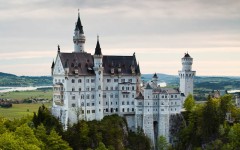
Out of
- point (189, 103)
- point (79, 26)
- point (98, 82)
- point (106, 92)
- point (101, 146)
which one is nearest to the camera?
point (101, 146)

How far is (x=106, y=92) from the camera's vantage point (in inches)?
4808

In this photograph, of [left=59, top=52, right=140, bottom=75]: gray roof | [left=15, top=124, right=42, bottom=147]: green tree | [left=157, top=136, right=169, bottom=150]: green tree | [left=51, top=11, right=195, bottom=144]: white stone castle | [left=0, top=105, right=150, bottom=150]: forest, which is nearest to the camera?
[left=15, top=124, right=42, bottom=147]: green tree

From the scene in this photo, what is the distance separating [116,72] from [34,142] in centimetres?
3481

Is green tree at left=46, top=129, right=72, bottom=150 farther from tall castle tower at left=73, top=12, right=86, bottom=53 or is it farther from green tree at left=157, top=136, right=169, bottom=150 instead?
tall castle tower at left=73, top=12, right=86, bottom=53

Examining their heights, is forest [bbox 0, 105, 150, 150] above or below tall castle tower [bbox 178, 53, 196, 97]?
below

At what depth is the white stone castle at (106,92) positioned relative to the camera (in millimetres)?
116000

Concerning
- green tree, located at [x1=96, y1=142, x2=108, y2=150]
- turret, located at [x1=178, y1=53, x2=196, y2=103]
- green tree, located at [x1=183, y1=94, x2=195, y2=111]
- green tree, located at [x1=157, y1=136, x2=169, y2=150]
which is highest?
turret, located at [x1=178, y1=53, x2=196, y2=103]

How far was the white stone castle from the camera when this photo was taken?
381 feet

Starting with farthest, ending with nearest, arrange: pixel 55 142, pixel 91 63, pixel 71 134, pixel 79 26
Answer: pixel 79 26
pixel 91 63
pixel 71 134
pixel 55 142

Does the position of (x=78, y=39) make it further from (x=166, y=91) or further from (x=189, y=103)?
(x=189, y=103)

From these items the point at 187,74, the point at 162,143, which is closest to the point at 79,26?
the point at 187,74

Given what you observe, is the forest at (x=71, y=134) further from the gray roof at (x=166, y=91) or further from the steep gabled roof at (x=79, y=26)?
the steep gabled roof at (x=79, y=26)

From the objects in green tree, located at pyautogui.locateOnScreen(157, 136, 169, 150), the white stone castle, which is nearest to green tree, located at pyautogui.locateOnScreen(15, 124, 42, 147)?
the white stone castle

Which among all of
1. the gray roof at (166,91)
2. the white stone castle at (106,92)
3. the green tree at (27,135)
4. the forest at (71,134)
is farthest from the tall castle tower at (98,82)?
the green tree at (27,135)
